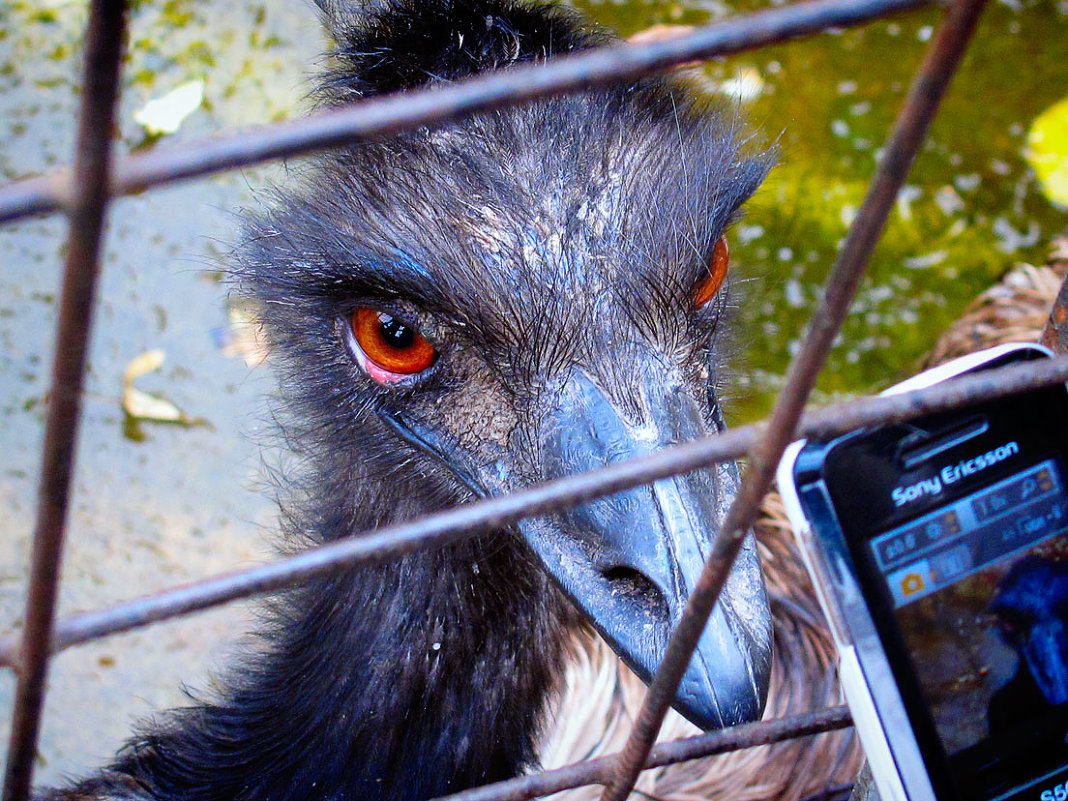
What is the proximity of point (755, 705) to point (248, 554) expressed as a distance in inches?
69.7

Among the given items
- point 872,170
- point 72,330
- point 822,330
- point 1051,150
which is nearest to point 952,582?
point 822,330

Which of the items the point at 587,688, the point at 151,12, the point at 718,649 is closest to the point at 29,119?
the point at 151,12

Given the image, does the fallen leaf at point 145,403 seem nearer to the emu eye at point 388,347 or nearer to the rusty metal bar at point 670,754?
the emu eye at point 388,347

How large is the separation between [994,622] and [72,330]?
0.79 meters

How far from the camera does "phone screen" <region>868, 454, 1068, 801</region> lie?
900 millimetres

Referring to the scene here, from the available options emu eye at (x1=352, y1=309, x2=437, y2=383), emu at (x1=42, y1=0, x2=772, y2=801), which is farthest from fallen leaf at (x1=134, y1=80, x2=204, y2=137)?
emu eye at (x1=352, y1=309, x2=437, y2=383)

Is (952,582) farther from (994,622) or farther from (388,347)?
(388,347)

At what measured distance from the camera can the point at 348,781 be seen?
142cm

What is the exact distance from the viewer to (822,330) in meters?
0.58

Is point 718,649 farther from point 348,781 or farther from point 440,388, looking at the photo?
point 348,781

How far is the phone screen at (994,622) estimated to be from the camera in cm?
90

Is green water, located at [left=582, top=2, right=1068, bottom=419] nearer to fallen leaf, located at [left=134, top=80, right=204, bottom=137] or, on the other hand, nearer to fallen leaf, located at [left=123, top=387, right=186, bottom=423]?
fallen leaf, located at [left=134, top=80, right=204, bottom=137]

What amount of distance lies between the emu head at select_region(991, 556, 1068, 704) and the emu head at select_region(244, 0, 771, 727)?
0.22 m

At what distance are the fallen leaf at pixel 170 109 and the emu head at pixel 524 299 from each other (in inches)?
65.8
